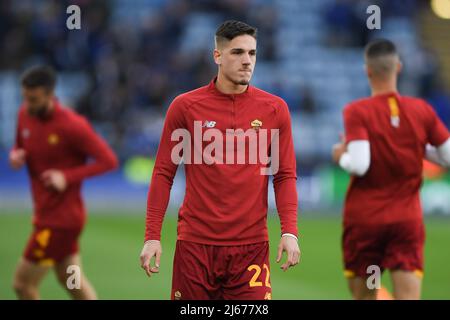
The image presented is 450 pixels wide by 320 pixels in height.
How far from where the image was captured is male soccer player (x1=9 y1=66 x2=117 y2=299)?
7.98 meters

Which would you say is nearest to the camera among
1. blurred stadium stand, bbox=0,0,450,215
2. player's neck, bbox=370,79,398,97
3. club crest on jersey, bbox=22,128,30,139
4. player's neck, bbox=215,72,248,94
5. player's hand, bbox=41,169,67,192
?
player's neck, bbox=215,72,248,94

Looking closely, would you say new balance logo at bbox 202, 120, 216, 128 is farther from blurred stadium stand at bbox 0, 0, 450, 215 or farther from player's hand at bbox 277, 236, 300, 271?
blurred stadium stand at bbox 0, 0, 450, 215

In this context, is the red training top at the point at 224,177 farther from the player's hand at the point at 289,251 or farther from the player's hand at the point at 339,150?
the player's hand at the point at 339,150

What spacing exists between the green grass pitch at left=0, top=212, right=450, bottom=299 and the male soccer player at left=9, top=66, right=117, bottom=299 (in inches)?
62.3

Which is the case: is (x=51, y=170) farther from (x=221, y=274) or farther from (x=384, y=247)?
(x=221, y=274)

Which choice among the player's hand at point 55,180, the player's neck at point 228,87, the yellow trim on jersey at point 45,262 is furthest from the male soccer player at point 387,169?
the yellow trim on jersey at point 45,262

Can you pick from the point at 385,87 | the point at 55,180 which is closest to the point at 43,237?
the point at 55,180

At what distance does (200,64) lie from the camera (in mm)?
20953

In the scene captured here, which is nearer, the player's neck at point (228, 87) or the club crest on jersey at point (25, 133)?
the player's neck at point (228, 87)

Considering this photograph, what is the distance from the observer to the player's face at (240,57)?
5422 mm

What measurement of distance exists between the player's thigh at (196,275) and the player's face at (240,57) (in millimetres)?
1047

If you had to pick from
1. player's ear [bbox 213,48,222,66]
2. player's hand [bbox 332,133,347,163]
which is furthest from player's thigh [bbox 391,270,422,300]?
player's ear [bbox 213,48,222,66]

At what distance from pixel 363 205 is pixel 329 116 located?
582 inches

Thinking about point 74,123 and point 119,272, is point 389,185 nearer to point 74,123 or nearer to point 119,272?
point 74,123
